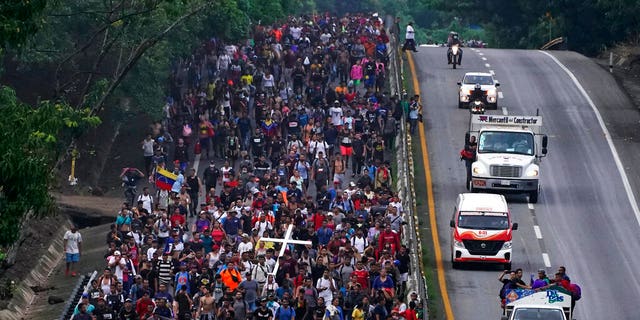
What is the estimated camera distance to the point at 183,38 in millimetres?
51625

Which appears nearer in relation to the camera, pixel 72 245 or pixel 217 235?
pixel 217 235

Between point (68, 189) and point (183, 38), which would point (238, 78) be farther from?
point (68, 189)

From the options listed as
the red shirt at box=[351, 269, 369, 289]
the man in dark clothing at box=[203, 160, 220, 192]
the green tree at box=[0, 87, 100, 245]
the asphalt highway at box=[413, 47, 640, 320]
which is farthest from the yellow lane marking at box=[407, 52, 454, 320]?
the green tree at box=[0, 87, 100, 245]

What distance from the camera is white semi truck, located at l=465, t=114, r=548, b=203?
133 ft

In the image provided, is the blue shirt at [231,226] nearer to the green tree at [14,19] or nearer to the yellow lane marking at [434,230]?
the yellow lane marking at [434,230]

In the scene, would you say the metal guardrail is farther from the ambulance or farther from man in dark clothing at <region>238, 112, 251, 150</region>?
the ambulance

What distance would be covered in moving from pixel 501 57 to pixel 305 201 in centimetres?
3362

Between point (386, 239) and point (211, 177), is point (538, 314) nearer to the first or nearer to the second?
point (386, 239)

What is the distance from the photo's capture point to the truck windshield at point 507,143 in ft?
135

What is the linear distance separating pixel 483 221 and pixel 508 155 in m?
6.09

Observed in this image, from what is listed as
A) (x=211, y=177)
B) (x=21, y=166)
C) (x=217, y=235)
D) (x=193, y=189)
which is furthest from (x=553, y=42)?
(x=21, y=166)

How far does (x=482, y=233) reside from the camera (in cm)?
3481

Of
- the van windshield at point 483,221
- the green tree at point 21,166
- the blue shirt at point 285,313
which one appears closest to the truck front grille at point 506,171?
the van windshield at point 483,221

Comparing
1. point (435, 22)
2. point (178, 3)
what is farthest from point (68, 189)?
point (435, 22)
